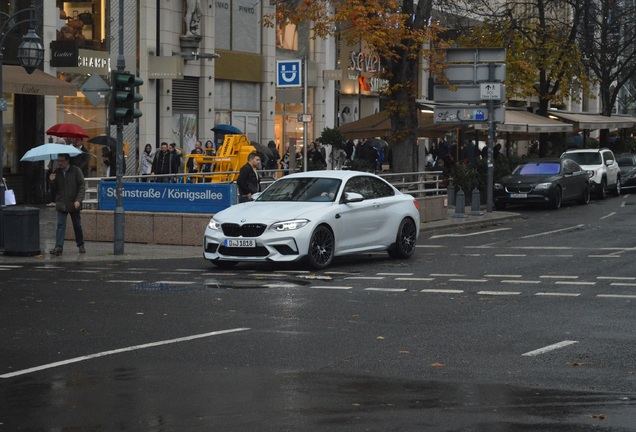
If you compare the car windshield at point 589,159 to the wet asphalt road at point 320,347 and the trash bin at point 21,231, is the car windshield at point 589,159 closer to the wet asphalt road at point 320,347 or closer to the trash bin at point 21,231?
the wet asphalt road at point 320,347

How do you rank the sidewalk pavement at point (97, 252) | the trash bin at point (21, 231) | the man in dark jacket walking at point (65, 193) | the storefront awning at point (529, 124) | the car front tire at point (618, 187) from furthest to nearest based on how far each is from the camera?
the car front tire at point (618, 187)
the storefront awning at point (529, 124)
the man in dark jacket walking at point (65, 193)
the trash bin at point (21, 231)
the sidewalk pavement at point (97, 252)

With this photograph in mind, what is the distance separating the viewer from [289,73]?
2848cm

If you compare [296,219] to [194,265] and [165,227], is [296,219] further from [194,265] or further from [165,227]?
[165,227]

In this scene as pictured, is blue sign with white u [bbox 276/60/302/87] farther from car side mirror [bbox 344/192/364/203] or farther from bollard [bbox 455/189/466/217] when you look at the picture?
car side mirror [bbox 344/192/364/203]

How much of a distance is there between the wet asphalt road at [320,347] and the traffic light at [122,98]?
311 centimetres

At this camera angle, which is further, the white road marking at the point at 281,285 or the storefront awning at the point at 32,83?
the storefront awning at the point at 32,83

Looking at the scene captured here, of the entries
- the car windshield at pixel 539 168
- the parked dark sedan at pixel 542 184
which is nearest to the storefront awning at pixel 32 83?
the parked dark sedan at pixel 542 184

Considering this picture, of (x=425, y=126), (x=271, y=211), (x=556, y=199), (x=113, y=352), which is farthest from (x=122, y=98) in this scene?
(x=556, y=199)

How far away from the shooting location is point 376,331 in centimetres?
1266

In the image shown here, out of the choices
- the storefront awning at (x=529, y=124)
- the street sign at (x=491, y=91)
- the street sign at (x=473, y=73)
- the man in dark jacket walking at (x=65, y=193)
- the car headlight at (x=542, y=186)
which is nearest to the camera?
the man in dark jacket walking at (x=65, y=193)

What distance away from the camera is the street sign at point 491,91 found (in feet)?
112

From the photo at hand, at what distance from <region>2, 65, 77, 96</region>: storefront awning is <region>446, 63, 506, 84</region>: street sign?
10.2m

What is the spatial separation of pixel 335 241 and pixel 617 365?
9.74 meters

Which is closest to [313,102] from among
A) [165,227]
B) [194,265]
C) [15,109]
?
[15,109]
